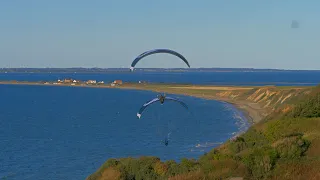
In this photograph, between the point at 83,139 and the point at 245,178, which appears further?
the point at 83,139

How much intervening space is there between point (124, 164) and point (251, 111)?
73938 millimetres

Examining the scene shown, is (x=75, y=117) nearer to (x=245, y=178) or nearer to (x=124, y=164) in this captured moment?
(x=124, y=164)

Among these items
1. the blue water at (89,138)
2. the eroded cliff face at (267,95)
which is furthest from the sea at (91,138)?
the eroded cliff face at (267,95)

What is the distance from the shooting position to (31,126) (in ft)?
239

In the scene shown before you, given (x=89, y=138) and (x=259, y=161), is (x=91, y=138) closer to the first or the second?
(x=89, y=138)

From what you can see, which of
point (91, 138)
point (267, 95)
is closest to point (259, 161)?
point (91, 138)

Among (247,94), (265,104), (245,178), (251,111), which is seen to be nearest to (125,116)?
(251,111)

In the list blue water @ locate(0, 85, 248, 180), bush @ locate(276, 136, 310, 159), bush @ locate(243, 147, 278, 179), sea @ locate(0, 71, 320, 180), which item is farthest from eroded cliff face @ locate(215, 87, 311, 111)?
bush @ locate(243, 147, 278, 179)

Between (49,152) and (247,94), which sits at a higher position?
(247,94)

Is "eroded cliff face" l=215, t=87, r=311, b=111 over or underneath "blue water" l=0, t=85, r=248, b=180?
over

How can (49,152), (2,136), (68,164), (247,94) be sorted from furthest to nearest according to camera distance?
1. (247,94)
2. (2,136)
3. (49,152)
4. (68,164)

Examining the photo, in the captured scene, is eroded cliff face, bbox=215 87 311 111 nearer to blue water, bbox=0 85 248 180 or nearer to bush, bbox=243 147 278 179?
blue water, bbox=0 85 248 180

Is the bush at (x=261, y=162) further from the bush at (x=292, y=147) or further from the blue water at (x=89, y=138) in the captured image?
the blue water at (x=89, y=138)

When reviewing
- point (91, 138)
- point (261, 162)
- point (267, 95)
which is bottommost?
point (261, 162)
